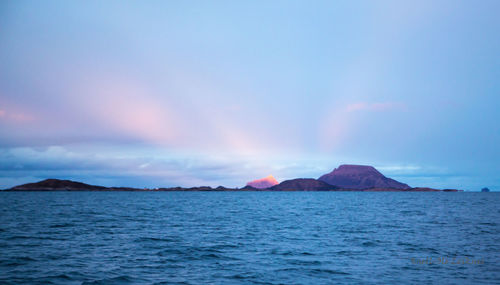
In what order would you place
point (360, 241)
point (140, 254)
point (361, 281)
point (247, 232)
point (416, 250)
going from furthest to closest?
point (247, 232) → point (360, 241) → point (416, 250) → point (140, 254) → point (361, 281)

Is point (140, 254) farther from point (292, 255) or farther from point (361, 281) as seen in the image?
point (361, 281)

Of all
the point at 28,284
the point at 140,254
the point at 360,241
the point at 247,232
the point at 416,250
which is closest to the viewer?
the point at 28,284

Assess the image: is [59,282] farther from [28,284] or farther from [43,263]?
[43,263]

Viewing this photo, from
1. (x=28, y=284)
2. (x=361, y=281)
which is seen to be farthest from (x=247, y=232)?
(x=28, y=284)

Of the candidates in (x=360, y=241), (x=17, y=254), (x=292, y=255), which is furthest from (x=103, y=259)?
(x=360, y=241)

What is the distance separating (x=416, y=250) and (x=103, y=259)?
82.5 ft

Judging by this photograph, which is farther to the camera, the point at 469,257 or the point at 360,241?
the point at 360,241

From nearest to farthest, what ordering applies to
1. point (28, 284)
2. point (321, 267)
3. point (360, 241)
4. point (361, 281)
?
point (28, 284)
point (361, 281)
point (321, 267)
point (360, 241)

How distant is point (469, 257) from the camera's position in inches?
1024

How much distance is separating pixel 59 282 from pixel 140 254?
799 centimetres

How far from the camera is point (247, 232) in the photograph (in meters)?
40.5

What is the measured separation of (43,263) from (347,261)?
2119 centimetres

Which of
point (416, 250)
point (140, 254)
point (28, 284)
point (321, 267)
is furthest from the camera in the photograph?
point (416, 250)

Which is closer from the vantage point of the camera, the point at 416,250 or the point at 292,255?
the point at 292,255
